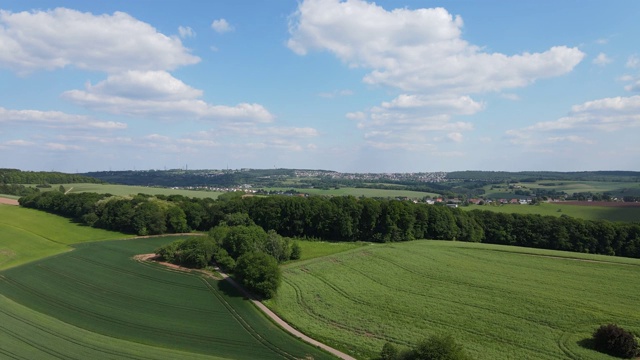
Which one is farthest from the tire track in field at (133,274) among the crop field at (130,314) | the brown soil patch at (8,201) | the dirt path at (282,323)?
the brown soil patch at (8,201)

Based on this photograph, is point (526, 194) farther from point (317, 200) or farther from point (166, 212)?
point (166, 212)

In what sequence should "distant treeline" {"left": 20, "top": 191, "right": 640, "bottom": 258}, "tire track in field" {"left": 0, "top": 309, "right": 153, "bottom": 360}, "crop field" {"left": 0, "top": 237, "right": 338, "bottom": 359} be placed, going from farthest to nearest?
"distant treeline" {"left": 20, "top": 191, "right": 640, "bottom": 258} < "crop field" {"left": 0, "top": 237, "right": 338, "bottom": 359} < "tire track in field" {"left": 0, "top": 309, "right": 153, "bottom": 360}

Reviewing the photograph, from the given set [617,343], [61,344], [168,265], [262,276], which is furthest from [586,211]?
[61,344]

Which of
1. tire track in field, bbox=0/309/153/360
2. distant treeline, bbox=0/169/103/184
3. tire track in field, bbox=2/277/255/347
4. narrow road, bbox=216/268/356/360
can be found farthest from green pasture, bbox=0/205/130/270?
distant treeline, bbox=0/169/103/184

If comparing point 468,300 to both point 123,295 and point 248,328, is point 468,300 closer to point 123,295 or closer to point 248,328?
point 248,328

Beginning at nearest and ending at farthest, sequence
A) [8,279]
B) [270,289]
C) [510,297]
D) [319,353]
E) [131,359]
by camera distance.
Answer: [131,359]
[319,353]
[510,297]
[270,289]
[8,279]

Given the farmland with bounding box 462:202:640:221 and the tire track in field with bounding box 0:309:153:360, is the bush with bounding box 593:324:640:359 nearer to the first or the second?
the tire track in field with bounding box 0:309:153:360

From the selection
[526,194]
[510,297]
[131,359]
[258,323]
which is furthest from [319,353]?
[526,194]
